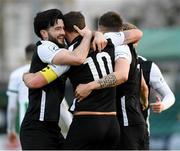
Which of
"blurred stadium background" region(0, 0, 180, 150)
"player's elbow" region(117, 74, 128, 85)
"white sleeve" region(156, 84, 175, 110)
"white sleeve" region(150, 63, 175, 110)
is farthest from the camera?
"blurred stadium background" region(0, 0, 180, 150)

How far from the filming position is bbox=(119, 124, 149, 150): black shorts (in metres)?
8.19

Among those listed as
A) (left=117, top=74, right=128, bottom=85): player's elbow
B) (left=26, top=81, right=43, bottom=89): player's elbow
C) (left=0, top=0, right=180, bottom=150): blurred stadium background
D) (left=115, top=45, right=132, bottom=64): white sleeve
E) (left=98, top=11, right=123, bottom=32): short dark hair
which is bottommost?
(left=0, top=0, right=180, bottom=150): blurred stadium background

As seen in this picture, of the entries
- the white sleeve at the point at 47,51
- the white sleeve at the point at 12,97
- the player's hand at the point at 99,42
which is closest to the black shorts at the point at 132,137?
the player's hand at the point at 99,42

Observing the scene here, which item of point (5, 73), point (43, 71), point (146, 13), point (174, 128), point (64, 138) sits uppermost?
point (43, 71)

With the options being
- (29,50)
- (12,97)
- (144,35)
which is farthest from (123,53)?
(144,35)

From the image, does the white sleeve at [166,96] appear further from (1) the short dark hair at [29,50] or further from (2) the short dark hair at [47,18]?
(1) the short dark hair at [29,50]

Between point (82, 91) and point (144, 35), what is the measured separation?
1702 centimetres

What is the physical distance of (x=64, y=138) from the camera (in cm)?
795

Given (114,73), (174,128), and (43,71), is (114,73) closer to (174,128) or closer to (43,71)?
(43,71)

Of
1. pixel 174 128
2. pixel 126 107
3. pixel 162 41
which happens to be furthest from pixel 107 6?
pixel 126 107

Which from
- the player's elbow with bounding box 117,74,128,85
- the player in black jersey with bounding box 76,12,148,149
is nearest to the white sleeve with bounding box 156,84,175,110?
the player in black jersey with bounding box 76,12,148,149

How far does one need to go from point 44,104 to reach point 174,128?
30.5 ft

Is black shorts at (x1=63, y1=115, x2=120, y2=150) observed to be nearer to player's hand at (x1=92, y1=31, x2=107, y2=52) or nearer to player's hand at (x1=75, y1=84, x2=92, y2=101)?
player's hand at (x1=75, y1=84, x2=92, y2=101)

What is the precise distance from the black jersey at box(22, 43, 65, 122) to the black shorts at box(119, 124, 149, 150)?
2.33ft
